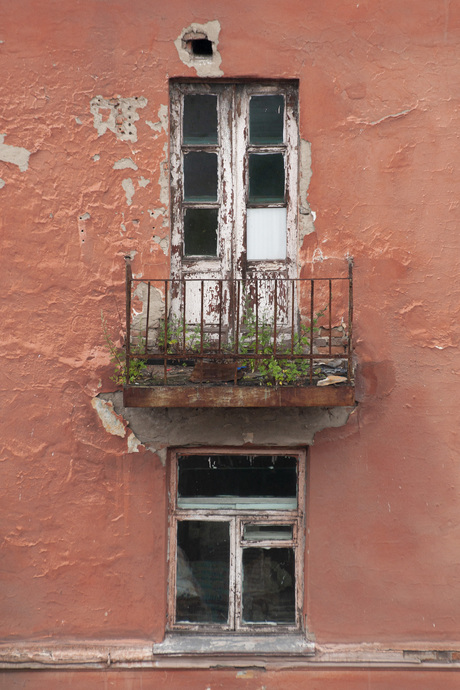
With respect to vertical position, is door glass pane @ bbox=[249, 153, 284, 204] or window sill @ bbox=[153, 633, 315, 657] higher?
door glass pane @ bbox=[249, 153, 284, 204]

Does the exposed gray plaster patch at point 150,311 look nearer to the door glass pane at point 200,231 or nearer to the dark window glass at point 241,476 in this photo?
the door glass pane at point 200,231

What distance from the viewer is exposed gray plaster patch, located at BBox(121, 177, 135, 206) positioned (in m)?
3.72

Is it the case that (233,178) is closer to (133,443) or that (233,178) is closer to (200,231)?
(200,231)

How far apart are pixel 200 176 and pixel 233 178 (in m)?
0.21

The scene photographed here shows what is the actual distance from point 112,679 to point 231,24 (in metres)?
4.05

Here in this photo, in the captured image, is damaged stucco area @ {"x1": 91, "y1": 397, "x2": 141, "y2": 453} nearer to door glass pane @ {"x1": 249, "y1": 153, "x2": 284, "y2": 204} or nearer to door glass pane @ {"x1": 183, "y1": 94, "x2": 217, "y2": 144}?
door glass pane @ {"x1": 249, "y1": 153, "x2": 284, "y2": 204}

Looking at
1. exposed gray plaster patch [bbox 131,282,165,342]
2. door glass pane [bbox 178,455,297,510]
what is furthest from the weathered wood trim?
exposed gray plaster patch [bbox 131,282,165,342]

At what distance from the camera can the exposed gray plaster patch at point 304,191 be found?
3.70 meters

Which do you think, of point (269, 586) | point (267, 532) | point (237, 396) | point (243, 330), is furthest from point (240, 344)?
point (269, 586)

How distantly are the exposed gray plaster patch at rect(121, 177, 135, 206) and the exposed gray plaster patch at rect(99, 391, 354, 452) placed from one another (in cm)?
119

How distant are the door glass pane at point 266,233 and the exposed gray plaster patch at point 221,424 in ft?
3.31

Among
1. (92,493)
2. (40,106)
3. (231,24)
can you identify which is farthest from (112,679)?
(231,24)

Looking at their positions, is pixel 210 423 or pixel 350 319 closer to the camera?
pixel 350 319

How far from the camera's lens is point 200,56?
3.72 metres
